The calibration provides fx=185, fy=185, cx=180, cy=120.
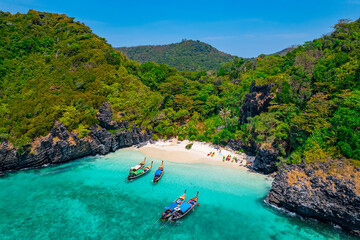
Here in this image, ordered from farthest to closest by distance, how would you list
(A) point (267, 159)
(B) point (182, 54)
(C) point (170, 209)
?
(B) point (182, 54) → (A) point (267, 159) → (C) point (170, 209)

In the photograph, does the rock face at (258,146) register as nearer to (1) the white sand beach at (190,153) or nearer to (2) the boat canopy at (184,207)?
(1) the white sand beach at (190,153)

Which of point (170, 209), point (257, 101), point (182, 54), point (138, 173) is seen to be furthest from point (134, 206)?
point (182, 54)

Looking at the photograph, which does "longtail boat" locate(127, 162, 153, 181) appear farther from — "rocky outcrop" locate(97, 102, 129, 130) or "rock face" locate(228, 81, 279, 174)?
"rock face" locate(228, 81, 279, 174)

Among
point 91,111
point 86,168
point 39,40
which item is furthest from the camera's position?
point 39,40

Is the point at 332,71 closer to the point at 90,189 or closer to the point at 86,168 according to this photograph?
the point at 90,189

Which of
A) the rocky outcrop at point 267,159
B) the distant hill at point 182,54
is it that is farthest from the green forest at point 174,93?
the distant hill at point 182,54

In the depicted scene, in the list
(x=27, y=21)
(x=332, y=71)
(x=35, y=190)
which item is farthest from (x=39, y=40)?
(x=332, y=71)

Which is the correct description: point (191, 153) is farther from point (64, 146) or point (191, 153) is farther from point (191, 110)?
point (64, 146)
